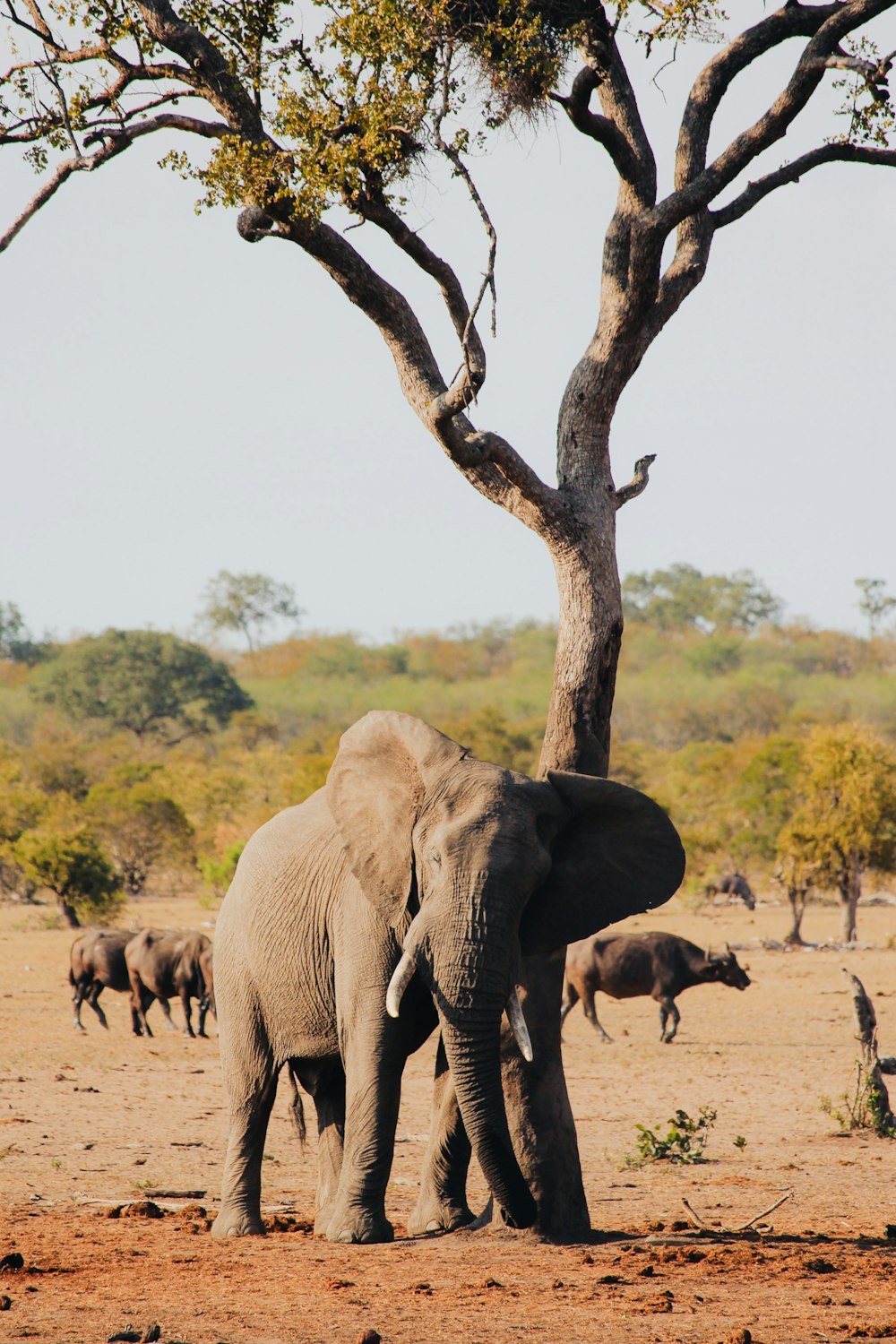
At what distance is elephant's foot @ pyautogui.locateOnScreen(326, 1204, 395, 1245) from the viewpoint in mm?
7684

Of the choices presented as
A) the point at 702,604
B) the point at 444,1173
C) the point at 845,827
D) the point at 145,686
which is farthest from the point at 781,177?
the point at 702,604

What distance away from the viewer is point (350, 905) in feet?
25.8

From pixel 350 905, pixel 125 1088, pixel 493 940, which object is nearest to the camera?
pixel 493 940

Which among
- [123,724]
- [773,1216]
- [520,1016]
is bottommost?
[773,1216]

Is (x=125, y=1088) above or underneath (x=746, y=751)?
underneath

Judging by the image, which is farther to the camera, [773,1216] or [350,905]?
[773,1216]

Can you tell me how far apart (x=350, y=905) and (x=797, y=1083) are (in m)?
8.31

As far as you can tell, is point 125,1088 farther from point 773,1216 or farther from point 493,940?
point 493,940

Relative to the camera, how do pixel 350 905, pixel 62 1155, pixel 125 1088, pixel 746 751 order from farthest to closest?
pixel 746 751
pixel 125 1088
pixel 62 1155
pixel 350 905

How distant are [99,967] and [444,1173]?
1128cm

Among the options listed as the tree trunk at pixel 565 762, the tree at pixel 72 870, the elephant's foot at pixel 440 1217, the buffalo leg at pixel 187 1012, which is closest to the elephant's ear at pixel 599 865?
the tree trunk at pixel 565 762

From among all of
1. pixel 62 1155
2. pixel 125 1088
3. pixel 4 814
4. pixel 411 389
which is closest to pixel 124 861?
pixel 4 814

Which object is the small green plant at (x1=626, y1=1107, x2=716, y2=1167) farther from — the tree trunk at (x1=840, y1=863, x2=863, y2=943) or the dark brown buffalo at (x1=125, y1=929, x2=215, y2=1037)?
the tree trunk at (x1=840, y1=863, x2=863, y2=943)

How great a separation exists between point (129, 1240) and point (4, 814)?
30.5m
